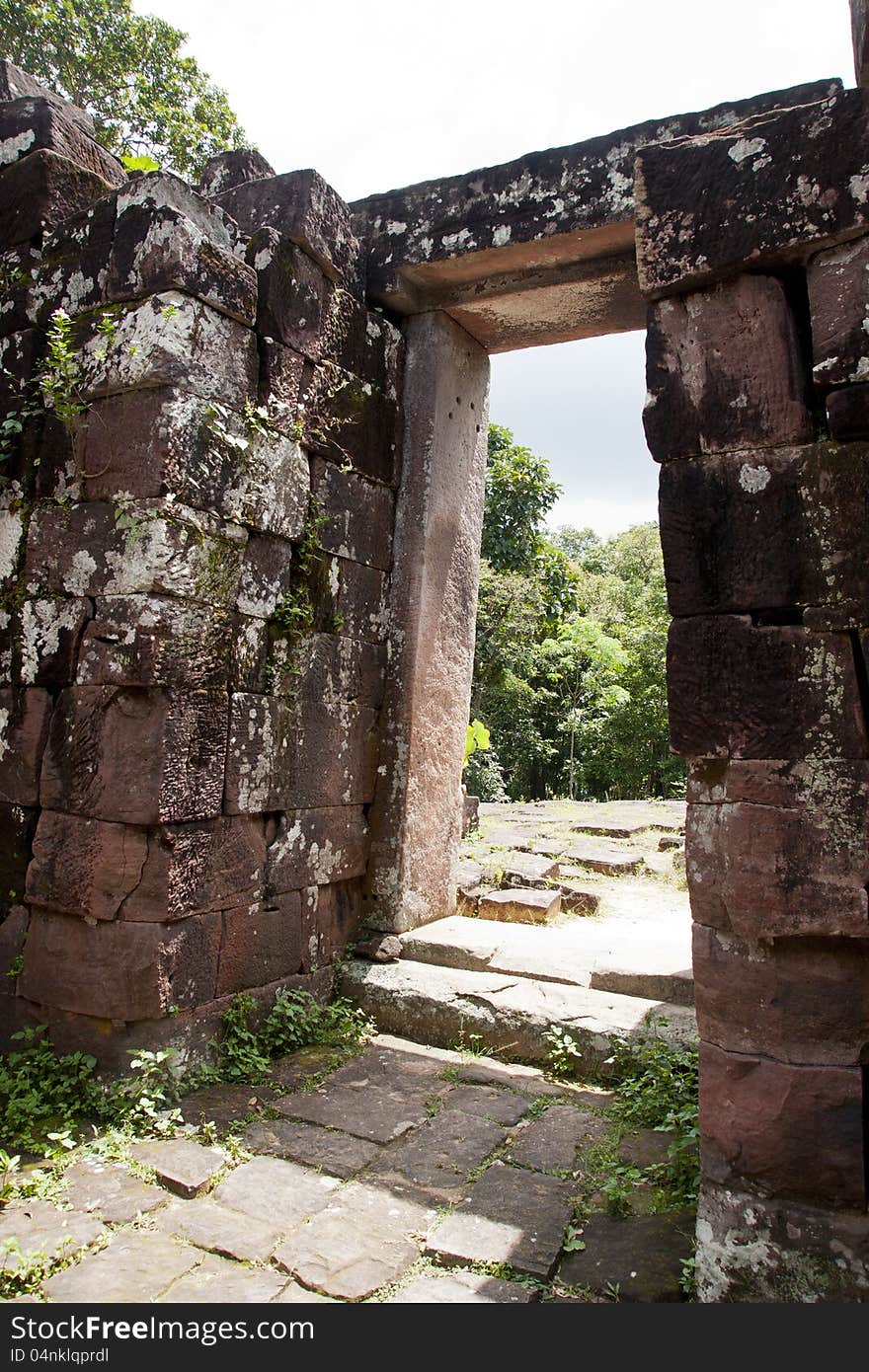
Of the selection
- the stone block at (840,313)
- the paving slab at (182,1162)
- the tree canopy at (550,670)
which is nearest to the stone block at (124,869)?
the paving slab at (182,1162)

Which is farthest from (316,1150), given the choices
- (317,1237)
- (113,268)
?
(113,268)

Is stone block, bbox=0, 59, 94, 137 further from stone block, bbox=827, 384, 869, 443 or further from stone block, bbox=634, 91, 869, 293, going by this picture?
stone block, bbox=827, 384, 869, 443

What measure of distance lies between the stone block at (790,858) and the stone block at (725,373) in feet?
2.86

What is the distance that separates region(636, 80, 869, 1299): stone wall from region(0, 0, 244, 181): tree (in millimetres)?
13890

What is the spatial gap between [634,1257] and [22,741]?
3.04 metres

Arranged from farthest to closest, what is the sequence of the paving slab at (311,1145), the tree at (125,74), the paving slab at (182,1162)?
the tree at (125,74)
the paving slab at (311,1145)
the paving slab at (182,1162)

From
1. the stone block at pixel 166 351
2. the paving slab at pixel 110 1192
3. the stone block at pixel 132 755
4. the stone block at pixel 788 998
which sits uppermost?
the stone block at pixel 166 351

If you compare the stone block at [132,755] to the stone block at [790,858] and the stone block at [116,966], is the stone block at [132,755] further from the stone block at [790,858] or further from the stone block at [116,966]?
the stone block at [790,858]

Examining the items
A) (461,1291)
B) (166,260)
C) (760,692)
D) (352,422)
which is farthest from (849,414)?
(352,422)

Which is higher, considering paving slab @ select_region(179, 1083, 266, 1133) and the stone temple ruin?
the stone temple ruin

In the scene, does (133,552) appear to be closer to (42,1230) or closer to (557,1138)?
(42,1230)

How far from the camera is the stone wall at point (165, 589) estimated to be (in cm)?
357

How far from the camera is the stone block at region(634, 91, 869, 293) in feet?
7.22

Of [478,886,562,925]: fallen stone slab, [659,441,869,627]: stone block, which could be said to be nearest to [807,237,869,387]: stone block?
[659,441,869,627]: stone block
